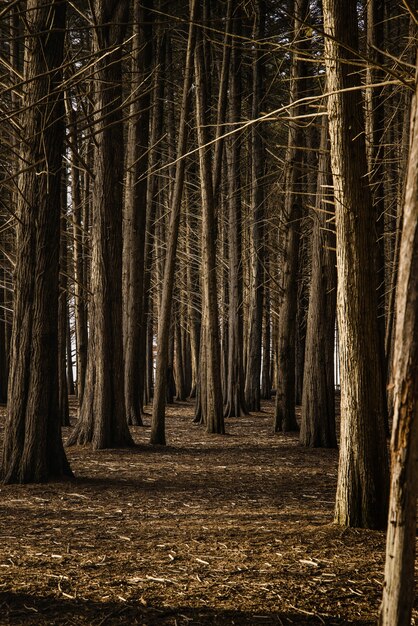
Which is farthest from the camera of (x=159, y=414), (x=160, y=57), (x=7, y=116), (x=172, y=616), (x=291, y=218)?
(x=160, y=57)

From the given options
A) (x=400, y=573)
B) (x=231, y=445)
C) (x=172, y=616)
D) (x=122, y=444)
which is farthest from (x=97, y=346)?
(x=400, y=573)

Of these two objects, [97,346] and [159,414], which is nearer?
[97,346]

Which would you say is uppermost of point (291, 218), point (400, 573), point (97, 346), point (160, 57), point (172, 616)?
point (160, 57)

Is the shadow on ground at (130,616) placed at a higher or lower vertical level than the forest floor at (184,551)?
lower

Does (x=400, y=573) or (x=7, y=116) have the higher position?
(x=7, y=116)

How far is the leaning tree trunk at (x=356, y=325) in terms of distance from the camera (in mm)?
6254

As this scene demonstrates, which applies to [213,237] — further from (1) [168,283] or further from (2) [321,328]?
(2) [321,328]

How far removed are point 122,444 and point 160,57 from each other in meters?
9.21

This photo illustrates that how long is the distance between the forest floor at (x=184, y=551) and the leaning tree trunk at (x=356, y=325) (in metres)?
0.36

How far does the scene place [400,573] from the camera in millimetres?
3096

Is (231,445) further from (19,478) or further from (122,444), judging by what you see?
(19,478)

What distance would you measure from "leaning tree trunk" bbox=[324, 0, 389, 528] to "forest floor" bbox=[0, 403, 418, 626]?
1.17ft

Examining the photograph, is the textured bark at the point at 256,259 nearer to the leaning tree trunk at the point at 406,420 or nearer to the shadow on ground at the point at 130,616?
the shadow on ground at the point at 130,616

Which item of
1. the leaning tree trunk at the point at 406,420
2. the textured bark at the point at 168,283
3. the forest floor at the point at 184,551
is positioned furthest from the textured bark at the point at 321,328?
the leaning tree trunk at the point at 406,420
